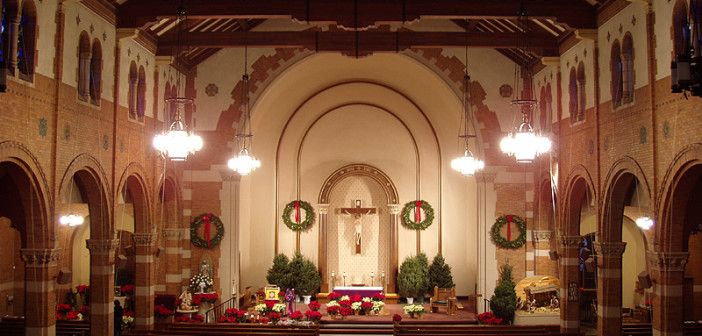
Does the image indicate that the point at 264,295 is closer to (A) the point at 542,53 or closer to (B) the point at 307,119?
(B) the point at 307,119

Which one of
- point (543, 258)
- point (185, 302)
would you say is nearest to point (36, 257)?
point (185, 302)

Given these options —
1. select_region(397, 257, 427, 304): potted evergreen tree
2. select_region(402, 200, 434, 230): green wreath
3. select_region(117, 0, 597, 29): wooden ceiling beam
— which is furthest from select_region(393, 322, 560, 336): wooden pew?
select_region(402, 200, 434, 230): green wreath

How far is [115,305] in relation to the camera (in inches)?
830

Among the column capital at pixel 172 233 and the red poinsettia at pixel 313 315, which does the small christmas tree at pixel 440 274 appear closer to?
the red poinsettia at pixel 313 315

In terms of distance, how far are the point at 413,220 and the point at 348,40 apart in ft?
41.9

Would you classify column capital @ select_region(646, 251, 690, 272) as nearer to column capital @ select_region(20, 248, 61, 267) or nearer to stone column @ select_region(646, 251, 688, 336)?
stone column @ select_region(646, 251, 688, 336)

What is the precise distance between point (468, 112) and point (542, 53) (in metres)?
4.30

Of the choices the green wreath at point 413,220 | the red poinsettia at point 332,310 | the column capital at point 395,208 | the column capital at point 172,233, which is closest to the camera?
the red poinsettia at point 332,310

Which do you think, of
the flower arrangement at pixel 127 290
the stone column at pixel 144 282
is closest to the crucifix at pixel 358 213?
the flower arrangement at pixel 127 290

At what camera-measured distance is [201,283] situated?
85.6 ft

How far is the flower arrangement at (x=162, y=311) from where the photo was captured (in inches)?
936

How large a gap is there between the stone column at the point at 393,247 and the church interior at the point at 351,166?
0.07 meters

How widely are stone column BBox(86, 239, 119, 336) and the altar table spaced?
496 inches

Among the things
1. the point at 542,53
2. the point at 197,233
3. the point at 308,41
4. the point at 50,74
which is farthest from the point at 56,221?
the point at 542,53
